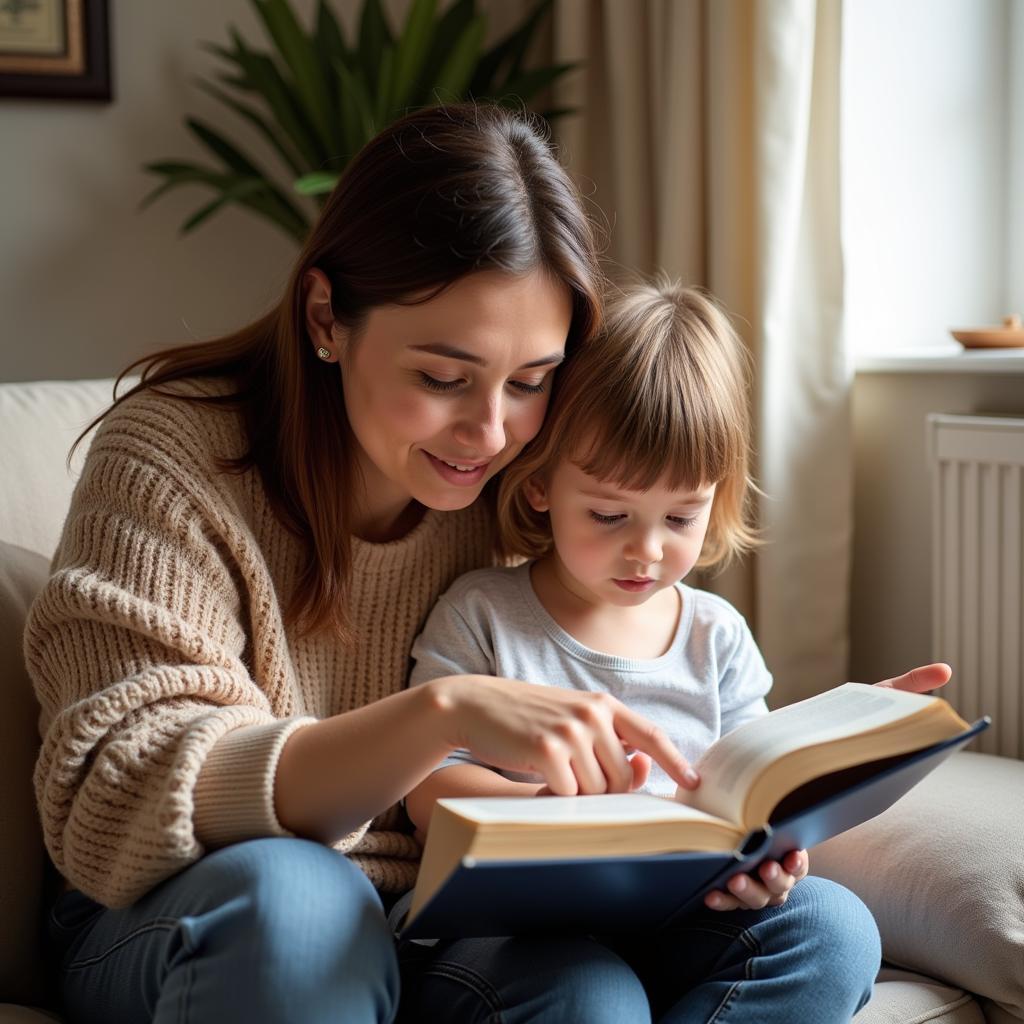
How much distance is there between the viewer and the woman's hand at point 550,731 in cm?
92

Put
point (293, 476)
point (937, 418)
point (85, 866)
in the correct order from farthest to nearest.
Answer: point (937, 418)
point (293, 476)
point (85, 866)

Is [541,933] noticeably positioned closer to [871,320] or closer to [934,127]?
[871,320]

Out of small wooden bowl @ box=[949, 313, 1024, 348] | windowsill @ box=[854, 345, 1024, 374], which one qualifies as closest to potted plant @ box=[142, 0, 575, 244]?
windowsill @ box=[854, 345, 1024, 374]

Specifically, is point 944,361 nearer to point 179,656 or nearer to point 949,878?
point 949,878

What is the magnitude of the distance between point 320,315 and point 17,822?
565mm

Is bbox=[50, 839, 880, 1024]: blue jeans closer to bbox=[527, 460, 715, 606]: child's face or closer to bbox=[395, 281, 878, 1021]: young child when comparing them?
bbox=[395, 281, 878, 1021]: young child

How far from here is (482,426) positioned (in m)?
1.18

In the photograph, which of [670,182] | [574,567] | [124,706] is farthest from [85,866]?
[670,182]

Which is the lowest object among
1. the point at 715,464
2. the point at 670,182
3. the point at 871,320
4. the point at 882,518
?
the point at 882,518

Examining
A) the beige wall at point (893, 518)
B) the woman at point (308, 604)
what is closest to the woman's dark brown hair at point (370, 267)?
the woman at point (308, 604)

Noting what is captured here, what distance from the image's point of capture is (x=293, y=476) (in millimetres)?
1254

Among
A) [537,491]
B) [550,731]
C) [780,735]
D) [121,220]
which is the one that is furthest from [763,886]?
[121,220]

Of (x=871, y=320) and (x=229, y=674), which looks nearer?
(x=229, y=674)

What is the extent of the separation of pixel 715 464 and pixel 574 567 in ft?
0.59
